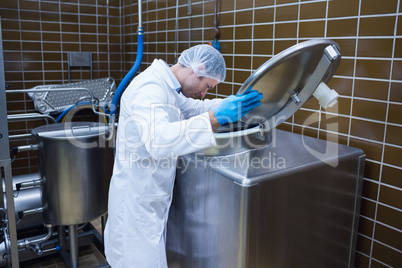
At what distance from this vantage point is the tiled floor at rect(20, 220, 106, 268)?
2279mm

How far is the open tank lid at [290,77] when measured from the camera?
106cm

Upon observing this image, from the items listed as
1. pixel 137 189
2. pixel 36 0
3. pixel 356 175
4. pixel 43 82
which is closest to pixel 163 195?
pixel 137 189

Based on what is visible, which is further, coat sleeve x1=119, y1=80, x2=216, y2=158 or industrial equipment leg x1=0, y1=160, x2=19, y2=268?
industrial equipment leg x1=0, y1=160, x2=19, y2=268

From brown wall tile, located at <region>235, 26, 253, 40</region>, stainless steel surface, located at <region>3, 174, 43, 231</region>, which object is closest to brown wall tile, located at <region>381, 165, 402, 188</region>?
brown wall tile, located at <region>235, 26, 253, 40</region>

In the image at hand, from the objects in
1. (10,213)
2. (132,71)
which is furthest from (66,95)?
(10,213)

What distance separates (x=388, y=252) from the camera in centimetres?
138

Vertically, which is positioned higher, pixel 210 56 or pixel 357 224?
pixel 210 56

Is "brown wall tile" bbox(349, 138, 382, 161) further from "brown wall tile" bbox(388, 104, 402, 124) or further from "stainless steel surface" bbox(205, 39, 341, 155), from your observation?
"stainless steel surface" bbox(205, 39, 341, 155)

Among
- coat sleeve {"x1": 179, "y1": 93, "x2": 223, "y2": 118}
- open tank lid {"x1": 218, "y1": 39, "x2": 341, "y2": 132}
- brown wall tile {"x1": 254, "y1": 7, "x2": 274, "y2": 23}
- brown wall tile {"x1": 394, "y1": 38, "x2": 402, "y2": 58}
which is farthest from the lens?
brown wall tile {"x1": 254, "y1": 7, "x2": 274, "y2": 23}

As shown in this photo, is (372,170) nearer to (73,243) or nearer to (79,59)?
(73,243)

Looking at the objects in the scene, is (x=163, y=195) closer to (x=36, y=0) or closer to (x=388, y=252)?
(x=388, y=252)

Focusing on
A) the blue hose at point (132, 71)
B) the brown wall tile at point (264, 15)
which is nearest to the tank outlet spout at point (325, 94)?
the brown wall tile at point (264, 15)

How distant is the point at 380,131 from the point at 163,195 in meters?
0.86

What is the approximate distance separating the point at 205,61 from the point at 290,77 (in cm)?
32
